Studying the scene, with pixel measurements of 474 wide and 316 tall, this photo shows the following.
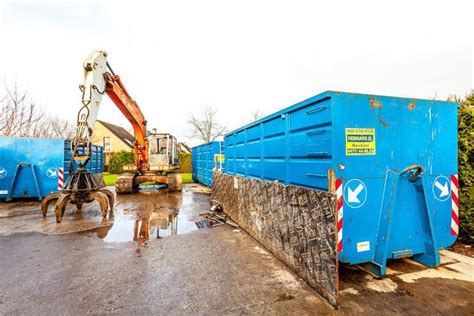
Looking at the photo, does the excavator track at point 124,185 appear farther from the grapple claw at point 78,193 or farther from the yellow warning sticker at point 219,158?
the grapple claw at point 78,193

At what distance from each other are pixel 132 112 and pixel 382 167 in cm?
957

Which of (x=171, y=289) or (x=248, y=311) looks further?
(x=171, y=289)

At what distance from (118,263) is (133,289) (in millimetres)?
919

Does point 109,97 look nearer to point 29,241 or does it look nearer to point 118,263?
point 29,241

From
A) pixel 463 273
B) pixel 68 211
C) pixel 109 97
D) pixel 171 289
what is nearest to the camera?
pixel 171 289

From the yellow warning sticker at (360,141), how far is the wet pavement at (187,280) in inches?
61.5

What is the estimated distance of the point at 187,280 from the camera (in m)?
2.89

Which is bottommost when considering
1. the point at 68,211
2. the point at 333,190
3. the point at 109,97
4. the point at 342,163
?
the point at 68,211

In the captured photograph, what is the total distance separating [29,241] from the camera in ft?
14.6

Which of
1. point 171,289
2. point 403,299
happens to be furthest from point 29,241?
point 403,299

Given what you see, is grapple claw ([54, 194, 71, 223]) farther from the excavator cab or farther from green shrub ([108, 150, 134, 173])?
green shrub ([108, 150, 134, 173])

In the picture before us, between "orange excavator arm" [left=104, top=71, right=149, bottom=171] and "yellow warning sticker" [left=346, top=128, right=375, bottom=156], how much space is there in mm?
7688

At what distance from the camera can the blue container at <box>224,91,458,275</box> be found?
2756 millimetres

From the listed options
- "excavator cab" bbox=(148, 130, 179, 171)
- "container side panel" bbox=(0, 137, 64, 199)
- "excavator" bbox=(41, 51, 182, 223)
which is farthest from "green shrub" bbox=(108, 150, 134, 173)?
"container side panel" bbox=(0, 137, 64, 199)
